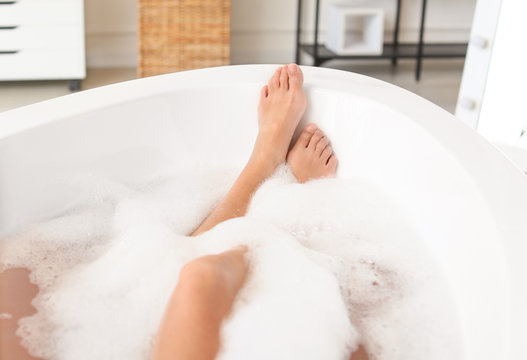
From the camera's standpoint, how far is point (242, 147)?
1.56 meters

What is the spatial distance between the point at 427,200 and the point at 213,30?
6.11ft

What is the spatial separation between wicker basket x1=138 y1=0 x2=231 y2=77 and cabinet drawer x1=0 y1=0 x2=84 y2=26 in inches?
10.1

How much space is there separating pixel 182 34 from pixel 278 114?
1.51 metres

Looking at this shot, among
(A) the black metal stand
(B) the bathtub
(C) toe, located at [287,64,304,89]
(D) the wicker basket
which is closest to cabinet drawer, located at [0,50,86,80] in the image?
(D) the wicker basket

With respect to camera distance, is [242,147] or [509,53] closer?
[242,147]

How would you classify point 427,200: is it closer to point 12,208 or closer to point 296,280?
point 296,280

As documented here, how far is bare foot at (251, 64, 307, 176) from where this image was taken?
146cm

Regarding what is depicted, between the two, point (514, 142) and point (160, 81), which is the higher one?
point (160, 81)

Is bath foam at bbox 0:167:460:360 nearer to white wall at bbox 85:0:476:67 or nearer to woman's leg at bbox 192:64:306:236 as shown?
woman's leg at bbox 192:64:306:236

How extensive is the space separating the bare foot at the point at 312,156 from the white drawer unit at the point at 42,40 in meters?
1.51

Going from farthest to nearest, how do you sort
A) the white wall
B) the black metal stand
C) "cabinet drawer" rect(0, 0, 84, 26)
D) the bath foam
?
the white wall
the black metal stand
"cabinet drawer" rect(0, 0, 84, 26)
the bath foam

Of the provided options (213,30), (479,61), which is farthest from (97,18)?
(479,61)

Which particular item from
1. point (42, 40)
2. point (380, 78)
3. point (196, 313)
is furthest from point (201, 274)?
point (380, 78)

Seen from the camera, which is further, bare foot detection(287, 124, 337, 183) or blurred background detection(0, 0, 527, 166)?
blurred background detection(0, 0, 527, 166)
